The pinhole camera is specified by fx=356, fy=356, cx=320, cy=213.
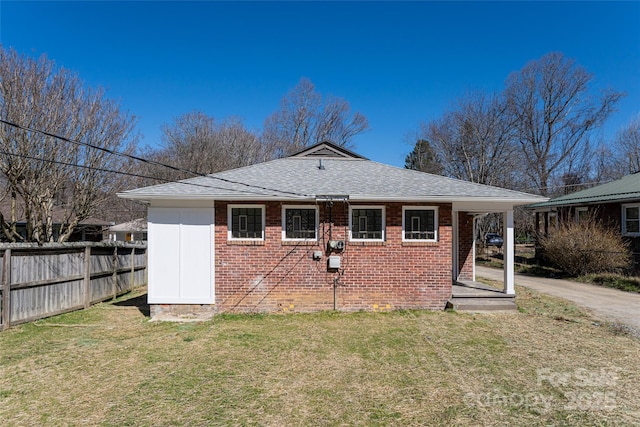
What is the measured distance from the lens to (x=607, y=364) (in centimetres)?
536

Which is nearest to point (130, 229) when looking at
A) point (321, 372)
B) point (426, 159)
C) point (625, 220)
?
point (321, 372)

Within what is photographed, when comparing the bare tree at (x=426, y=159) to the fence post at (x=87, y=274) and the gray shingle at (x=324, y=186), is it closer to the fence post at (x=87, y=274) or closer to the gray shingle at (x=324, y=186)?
the gray shingle at (x=324, y=186)

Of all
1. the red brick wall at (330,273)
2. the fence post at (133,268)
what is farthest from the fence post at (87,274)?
the red brick wall at (330,273)

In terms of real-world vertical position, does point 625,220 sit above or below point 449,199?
below

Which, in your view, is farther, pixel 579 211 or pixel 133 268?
pixel 579 211

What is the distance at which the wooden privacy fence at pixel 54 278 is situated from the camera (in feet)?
23.1

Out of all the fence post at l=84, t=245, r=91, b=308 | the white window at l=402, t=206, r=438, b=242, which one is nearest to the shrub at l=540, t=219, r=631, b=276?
the white window at l=402, t=206, r=438, b=242

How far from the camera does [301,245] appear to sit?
8.47 m

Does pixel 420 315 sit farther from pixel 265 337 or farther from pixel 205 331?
pixel 205 331

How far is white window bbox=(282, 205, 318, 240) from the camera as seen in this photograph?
852cm

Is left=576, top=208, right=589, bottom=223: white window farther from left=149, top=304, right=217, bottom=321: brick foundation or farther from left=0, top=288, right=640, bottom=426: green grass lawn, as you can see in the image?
left=149, top=304, right=217, bottom=321: brick foundation

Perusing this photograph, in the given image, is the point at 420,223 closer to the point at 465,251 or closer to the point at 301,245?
the point at 301,245

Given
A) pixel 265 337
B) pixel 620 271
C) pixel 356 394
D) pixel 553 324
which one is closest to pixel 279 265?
pixel 265 337

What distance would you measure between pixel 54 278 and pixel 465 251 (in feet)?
36.4
